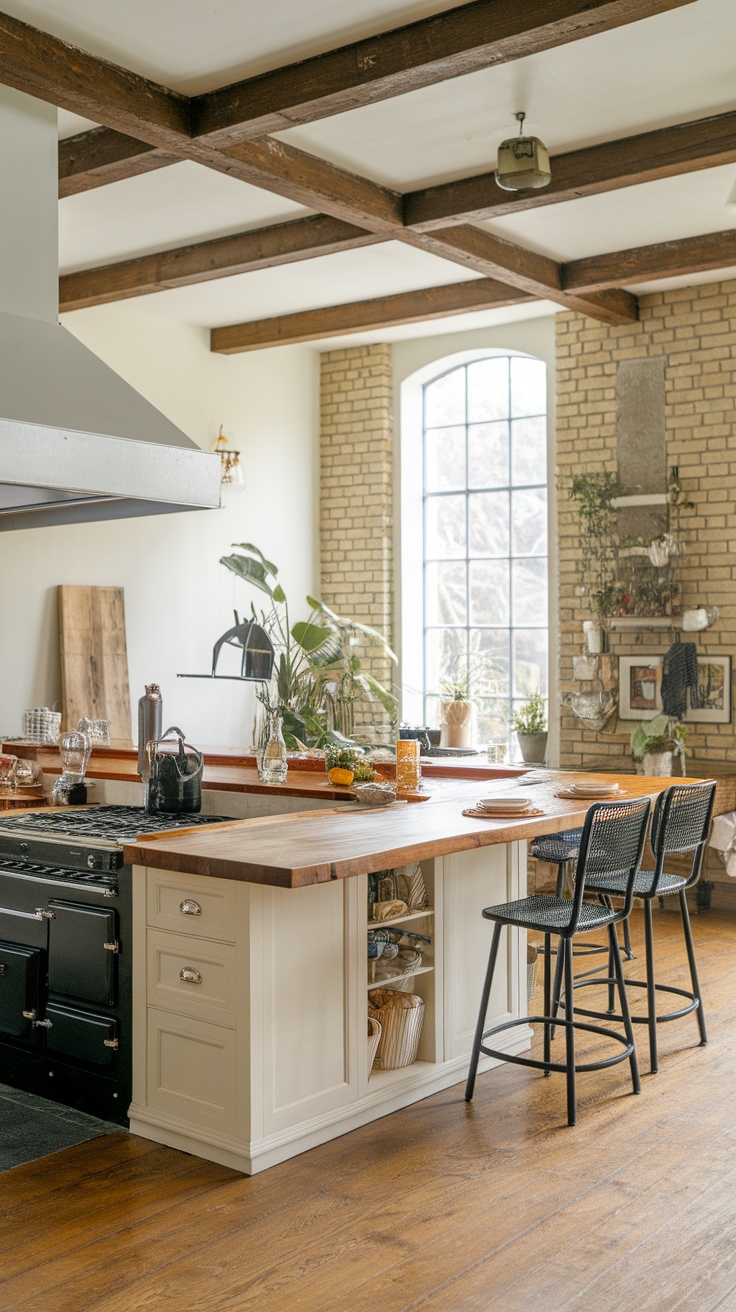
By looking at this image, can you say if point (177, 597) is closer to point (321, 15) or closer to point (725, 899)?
point (725, 899)

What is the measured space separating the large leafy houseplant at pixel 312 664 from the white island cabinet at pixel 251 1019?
3995 millimetres

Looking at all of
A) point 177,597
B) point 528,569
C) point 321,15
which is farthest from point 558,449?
point 321,15

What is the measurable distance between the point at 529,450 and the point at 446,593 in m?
1.26

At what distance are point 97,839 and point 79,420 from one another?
1.37m

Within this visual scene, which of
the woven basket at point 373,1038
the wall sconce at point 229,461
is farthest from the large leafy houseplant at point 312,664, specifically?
the woven basket at point 373,1038

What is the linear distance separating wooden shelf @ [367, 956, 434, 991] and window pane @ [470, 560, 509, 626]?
5015 millimetres

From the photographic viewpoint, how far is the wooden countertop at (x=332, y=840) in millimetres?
3425

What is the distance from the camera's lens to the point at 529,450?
8.92 meters

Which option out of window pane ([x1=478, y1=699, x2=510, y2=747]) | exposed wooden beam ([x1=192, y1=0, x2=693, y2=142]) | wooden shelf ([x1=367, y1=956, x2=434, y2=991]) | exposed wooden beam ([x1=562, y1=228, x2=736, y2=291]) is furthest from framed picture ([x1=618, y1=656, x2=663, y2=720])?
exposed wooden beam ([x1=192, y1=0, x2=693, y2=142])

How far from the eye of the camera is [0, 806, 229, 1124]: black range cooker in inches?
156

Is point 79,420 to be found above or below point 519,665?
above

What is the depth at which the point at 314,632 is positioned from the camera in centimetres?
836

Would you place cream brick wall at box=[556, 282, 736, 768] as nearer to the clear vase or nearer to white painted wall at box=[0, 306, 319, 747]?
white painted wall at box=[0, 306, 319, 747]

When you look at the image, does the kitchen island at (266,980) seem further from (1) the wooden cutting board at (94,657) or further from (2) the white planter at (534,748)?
(2) the white planter at (534,748)
